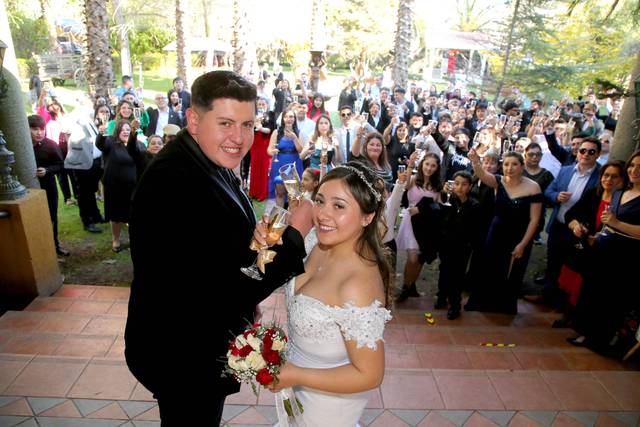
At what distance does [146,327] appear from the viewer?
1.95 meters

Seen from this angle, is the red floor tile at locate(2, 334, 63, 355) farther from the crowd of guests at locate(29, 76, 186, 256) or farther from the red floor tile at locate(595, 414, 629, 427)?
the red floor tile at locate(595, 414, 629, 427)

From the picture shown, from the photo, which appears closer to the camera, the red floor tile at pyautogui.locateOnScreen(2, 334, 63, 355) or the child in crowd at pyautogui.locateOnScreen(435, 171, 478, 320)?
the red floor tile at pyautogui.locateOnScreen(2, 334, 63, 355)

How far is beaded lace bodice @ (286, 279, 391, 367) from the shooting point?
1.87 m

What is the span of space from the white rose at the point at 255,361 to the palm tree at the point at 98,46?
1196 cm

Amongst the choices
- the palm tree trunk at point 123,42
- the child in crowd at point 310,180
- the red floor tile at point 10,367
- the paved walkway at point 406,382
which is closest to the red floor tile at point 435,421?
the paved walkway at point 406,382

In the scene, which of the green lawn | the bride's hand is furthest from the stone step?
the green lawn

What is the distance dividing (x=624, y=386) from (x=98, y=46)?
42.3ft

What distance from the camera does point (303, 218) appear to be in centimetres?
211

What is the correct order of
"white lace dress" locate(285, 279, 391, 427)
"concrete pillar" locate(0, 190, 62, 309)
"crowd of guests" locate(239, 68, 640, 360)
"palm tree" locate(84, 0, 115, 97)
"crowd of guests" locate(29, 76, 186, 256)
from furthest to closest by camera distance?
"palm tree" locate(84, 0, 115, 97), "crowd of guests" locate(29, 76, 186, 256), "concrete pillar" locate(0, 190, 62, 309), "crowd of guests" locate(239, 68, 640, 360), "white lace dress" locate(285, 279, 391, 427)

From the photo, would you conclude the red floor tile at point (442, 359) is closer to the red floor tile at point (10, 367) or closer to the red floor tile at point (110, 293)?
the red floor tile at point (10, 367)

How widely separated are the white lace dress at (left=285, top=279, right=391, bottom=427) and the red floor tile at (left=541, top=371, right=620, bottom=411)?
204 cm

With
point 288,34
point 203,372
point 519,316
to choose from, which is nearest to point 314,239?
point 203,372

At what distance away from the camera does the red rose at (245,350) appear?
1.84m

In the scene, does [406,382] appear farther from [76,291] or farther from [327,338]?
[76,291]
